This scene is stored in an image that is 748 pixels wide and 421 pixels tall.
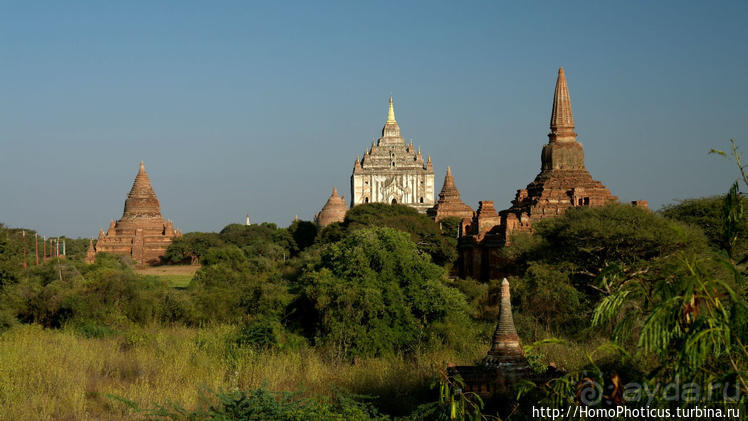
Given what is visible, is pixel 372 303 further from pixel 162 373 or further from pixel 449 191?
pixel 449 191

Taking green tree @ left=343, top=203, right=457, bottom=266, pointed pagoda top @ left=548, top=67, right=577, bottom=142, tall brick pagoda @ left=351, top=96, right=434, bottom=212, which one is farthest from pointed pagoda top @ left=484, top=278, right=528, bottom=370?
tall brick pagoda @ left=351, top=96, right=434, bottom=212

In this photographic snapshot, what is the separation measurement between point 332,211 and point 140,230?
1495cm

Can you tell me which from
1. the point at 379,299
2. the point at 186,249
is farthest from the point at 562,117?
the point at 186,249

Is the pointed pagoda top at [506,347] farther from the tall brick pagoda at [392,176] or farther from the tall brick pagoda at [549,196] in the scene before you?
the tall brick pagoda at [392,176]

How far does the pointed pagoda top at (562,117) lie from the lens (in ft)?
121

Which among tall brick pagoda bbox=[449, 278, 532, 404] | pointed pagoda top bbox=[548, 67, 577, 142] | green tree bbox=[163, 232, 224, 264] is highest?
pointed pagoda top bbox=[548, 67, 577, 142]

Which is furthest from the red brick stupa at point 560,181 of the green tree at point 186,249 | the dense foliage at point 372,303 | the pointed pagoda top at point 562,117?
the green tree at point 186,249

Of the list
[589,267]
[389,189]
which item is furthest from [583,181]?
[389,189]

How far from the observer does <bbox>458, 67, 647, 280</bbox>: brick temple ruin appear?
2902 cm

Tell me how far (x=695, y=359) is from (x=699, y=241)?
17.2 meters

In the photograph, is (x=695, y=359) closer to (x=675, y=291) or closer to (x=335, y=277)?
(x=675, y=291)

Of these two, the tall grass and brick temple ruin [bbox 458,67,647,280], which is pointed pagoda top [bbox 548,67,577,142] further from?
the tall grass

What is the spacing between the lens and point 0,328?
17625 millimetres

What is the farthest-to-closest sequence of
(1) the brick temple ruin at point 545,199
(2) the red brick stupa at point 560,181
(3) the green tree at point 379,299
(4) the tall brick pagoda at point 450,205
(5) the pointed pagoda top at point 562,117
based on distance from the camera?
(4) the tall brick pagoda at point 450,205 < (5) the pointed pagoda top at point 562,117 < (2) the red brick stupa at point 560,181 < (1) the brick temple ruin at point 545,199 < (3) the green tree at point 379,299
